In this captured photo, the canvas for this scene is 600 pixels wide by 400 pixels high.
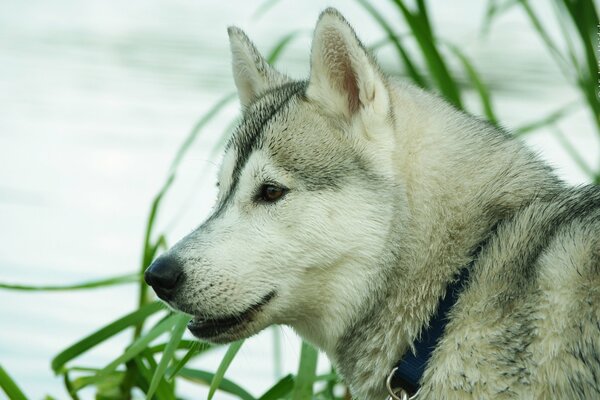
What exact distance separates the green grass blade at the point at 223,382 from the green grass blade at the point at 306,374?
0.23 metres

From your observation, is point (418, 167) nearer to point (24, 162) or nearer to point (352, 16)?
point (24, 162)

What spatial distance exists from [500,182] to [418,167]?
28 centimetres

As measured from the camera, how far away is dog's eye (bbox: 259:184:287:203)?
3.84 meters

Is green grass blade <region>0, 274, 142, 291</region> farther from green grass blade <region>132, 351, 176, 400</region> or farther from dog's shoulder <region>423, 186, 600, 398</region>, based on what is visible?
dog's shoulder <region>423, 186, 600, 398</region>

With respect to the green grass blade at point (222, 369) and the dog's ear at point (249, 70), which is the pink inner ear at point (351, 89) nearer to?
the dog's ear at point (249, 70)

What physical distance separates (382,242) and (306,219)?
26 cm

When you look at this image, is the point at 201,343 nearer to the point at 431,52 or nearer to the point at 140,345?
the point at 140,345

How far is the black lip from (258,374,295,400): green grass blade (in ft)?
1.73

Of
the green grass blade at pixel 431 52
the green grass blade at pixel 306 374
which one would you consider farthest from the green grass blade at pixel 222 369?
the green grass blade at pixel 431 52

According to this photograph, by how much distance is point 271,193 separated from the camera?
12.6 feet

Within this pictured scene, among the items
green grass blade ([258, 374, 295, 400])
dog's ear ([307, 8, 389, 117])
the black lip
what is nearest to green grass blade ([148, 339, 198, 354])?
green grass blade ([258, 374, 295, 400])

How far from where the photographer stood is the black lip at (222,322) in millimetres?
3744

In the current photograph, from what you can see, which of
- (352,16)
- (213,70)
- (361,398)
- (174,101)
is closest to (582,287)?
(361,398)

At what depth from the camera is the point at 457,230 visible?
12.2 feet
